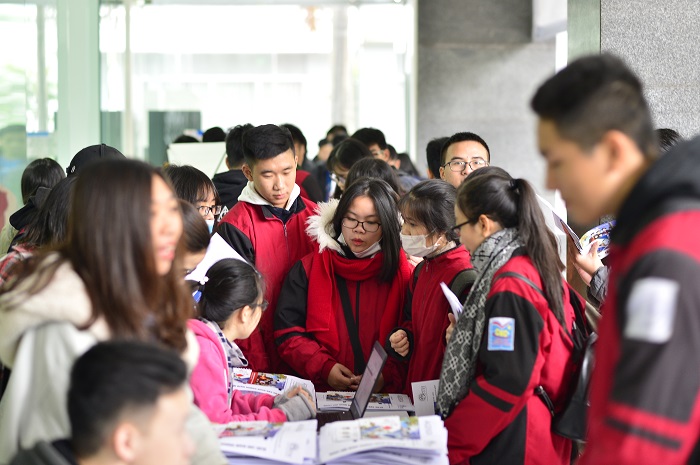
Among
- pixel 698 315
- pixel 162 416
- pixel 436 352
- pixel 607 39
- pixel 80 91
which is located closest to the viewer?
pixel 698 315

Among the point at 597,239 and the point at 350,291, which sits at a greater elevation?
the point at 597,239

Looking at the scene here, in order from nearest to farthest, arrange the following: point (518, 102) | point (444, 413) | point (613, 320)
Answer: point (613, 320) → point (444, 413) → point (518, 102)

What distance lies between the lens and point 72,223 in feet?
6.04

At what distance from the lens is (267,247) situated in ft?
12.5

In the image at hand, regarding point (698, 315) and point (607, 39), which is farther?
point (607, 39)

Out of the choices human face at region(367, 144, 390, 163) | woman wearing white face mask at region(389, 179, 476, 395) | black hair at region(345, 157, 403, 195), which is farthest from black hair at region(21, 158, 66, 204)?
human face at region(367, 144, 390, 163)

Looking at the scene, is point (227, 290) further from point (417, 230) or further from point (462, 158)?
point (462, 158)

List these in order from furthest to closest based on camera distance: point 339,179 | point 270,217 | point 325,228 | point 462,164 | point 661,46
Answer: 1. point 339,179
2. point 661,46
3. point 462,164
4. point 270,217
5. point 325,228

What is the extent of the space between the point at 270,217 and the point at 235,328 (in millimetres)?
1102

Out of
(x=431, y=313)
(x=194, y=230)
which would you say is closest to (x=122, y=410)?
(x=194, y=230)

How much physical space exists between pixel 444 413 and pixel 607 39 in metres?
2.65

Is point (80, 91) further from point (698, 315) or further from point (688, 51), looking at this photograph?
point (698, 315)

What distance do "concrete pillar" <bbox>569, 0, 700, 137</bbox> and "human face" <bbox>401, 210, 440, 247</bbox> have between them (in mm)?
1910

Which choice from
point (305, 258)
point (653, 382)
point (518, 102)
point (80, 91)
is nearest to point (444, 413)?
point (305, 258)
